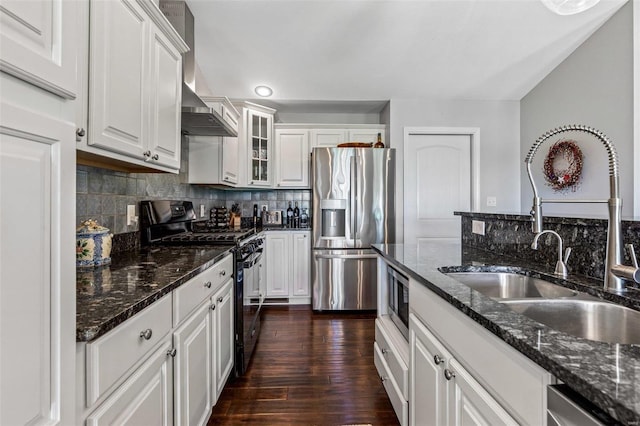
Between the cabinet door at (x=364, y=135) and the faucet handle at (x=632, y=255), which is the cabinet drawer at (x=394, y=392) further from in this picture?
the cabinet door at (x=364, y=135)

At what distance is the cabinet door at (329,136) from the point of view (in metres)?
3.78

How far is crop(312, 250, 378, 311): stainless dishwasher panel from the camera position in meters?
3.36

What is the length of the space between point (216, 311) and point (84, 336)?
3.22ft

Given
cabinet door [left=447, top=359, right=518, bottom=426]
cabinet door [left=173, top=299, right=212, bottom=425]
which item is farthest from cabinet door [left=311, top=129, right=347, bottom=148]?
cabinet door [left=447, top=359, right=518, bottom=426]

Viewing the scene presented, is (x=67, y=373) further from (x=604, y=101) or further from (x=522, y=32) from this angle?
(x=604, y=101)

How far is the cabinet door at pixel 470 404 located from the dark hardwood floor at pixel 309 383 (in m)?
0.89

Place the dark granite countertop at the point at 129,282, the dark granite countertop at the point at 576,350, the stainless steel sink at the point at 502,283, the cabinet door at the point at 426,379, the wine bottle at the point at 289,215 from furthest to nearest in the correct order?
the wine bottle at the point at 289,215 → the stainless steel sink at the point at 502,283 → the cabinet door at the point at 426,379 → the dark granite countertop at the point at 129,282 → the dark granite countertop at the point at 576,350

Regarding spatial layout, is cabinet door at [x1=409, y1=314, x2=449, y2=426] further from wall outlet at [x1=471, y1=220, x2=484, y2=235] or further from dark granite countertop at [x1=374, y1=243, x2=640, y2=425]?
wall outlet at [x1=471, y1=220, x2=484, y2=235]

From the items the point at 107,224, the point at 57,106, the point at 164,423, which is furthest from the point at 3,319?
the point at 107,224

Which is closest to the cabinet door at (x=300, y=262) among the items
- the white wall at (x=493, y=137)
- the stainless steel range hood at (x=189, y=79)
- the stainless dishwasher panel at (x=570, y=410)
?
the white wall at (x=493, y=137)

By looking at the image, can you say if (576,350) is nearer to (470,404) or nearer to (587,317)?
(470,404)

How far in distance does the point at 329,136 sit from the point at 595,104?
2.67 m

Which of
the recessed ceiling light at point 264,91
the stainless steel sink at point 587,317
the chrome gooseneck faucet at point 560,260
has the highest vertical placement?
the recessed ceiling light at point 264,91

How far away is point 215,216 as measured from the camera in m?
3.40
